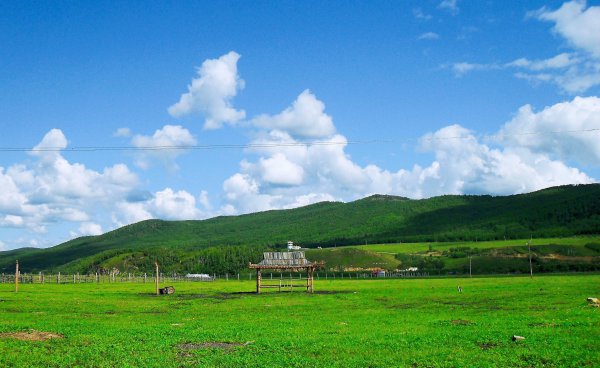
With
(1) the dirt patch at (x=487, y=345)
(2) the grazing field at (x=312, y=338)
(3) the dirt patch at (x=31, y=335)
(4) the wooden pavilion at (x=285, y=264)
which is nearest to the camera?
(2) the grazing field at (x=312, y=338)

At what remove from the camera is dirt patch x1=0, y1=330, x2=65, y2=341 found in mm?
27447

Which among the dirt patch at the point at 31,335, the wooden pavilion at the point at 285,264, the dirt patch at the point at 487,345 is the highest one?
the wooden pavilion at the point at 285,264

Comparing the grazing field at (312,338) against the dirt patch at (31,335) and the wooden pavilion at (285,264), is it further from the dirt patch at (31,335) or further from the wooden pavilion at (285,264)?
the wooden pavilion at (285,264)

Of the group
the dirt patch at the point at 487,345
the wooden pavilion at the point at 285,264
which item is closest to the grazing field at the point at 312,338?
the dirt patch at the point at 487,345

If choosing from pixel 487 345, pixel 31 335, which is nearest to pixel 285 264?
pixel 31 335

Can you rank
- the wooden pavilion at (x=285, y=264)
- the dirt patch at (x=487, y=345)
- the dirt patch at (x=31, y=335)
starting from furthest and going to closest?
1. the wooden pavilion at (x=285, y=264)
2. the dirt patch at (x=31, y=335)
3. the dirt patch at (x=487, y=345)

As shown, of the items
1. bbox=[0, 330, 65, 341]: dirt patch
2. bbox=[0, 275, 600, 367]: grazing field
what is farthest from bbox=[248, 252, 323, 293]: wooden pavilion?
bbox=[0, 330, 65, 341]: dirt patch

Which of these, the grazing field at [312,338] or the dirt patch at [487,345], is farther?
the dirt patch at [487,345]

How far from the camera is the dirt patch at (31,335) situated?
2745 centimetres

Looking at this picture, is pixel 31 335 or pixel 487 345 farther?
pixel 31 335

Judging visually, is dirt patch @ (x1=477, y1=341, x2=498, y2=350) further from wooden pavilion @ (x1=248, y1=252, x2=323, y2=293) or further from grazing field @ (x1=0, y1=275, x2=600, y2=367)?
wooden pavilion @ (x1=248, y1=252, x2=323, y2=293)

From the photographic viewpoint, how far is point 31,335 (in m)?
28.4

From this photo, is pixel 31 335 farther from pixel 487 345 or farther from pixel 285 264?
pixel 285 264

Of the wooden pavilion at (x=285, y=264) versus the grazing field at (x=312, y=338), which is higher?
the wooden pavilion at (x=285, y=264)
